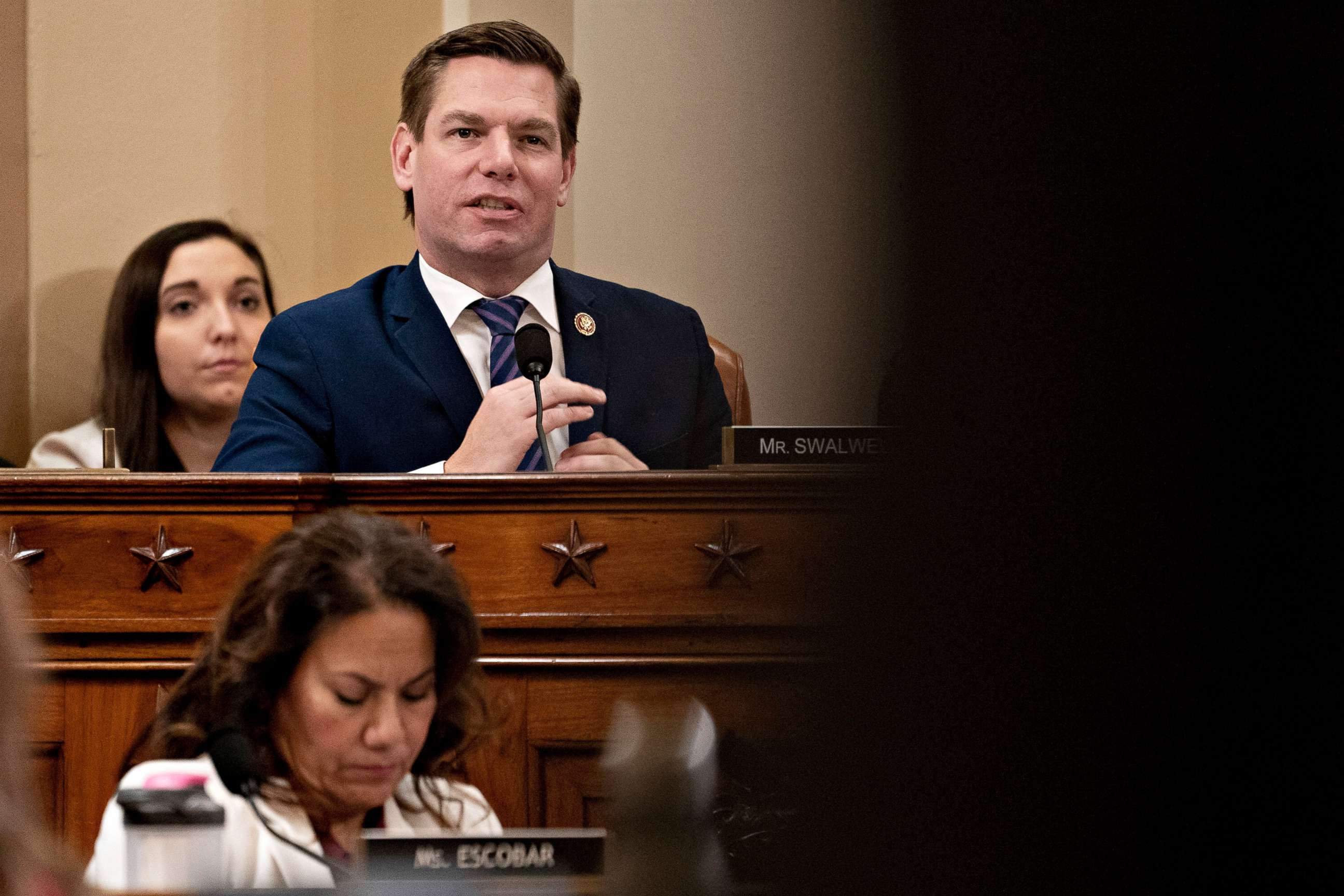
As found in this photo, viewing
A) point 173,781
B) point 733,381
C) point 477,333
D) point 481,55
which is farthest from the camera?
point 733,381

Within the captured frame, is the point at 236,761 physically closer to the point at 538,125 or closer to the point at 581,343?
the point at 581,343

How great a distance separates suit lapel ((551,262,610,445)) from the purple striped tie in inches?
2.6

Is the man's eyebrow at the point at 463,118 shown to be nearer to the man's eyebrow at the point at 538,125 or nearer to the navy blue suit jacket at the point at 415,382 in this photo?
the man's eyebrow at the point at 538,125

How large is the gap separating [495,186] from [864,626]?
73.4 inches

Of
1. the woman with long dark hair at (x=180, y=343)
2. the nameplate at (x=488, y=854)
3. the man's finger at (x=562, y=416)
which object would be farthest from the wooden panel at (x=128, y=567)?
the woman with long dark hair at (x=180, y=343)

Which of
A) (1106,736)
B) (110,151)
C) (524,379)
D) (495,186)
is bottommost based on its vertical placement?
(1106,736)

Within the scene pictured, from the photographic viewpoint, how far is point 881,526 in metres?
0.18

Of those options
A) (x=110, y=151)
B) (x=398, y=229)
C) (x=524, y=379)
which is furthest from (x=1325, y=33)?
(x=110, y=151)

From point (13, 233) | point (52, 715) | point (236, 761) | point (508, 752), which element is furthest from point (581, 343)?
point (13, 233)

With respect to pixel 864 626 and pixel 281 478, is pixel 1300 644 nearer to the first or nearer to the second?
pixel 864 626

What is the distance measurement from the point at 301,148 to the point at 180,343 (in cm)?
60

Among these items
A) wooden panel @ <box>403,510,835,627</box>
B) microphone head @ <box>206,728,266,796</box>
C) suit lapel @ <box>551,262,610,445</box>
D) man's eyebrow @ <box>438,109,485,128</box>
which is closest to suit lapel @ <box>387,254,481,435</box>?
suit lapel @ <box>551,262,610,445</box>

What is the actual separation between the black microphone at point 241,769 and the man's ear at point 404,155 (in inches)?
56.4

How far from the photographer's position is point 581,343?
1938 mm
